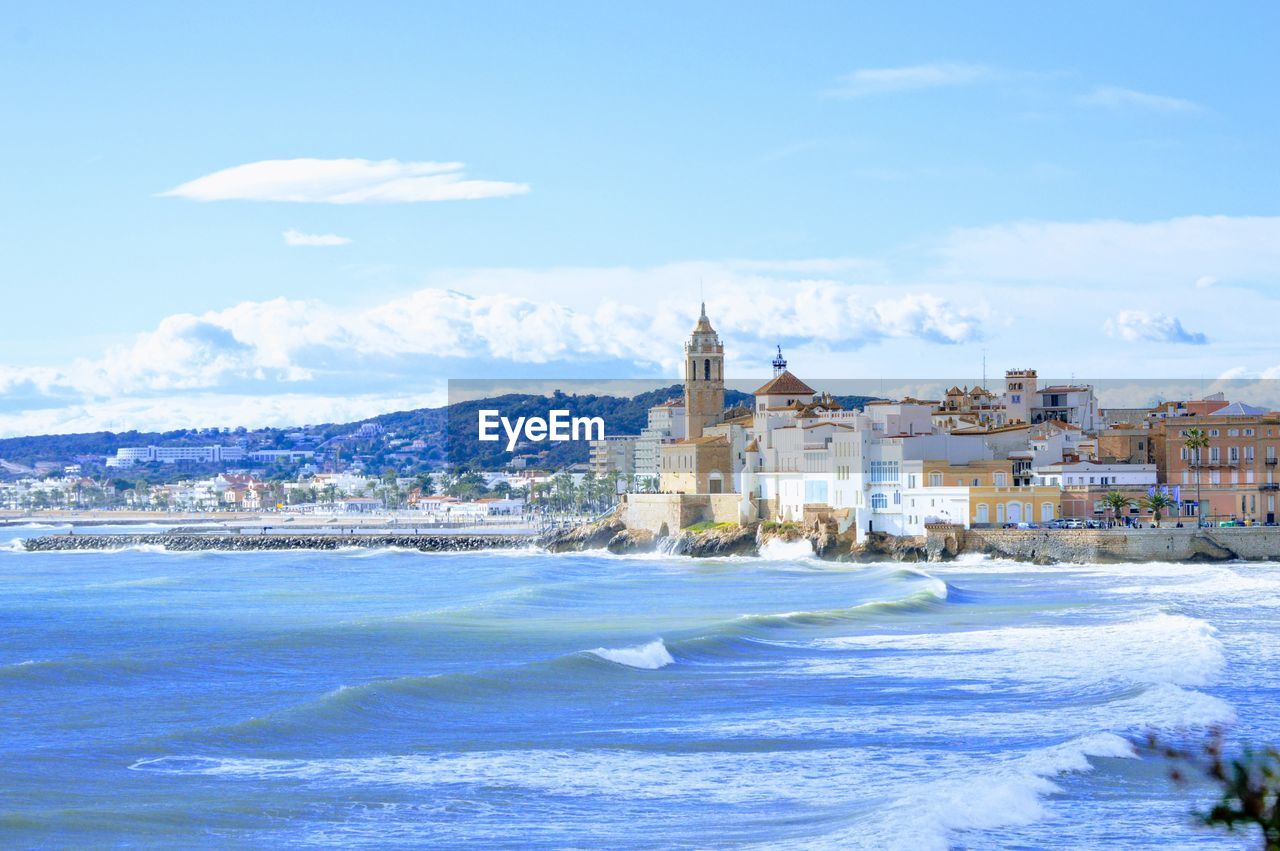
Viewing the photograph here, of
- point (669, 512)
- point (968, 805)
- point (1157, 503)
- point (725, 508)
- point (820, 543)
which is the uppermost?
point (1157, 503)

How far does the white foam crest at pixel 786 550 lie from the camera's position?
5481 centimetres

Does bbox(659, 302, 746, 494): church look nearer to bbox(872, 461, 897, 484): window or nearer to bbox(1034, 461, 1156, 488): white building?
bbox(872, 461, 897, 484): window

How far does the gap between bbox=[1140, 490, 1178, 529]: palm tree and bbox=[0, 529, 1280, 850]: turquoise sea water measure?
9906mm

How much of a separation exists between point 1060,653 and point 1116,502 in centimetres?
2484

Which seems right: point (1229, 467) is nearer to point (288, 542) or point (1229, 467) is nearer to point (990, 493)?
point (990, 493)

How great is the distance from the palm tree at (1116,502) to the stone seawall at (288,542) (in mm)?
27304

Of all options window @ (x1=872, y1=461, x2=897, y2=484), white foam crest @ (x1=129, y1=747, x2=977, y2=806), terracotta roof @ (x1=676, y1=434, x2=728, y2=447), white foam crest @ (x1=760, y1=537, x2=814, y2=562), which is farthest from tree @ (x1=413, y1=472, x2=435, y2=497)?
white foam crest @ (x1=129, y1=747, x2=977, y2=806)

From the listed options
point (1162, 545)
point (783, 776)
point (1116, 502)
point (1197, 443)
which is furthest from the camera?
point (1197, 443)

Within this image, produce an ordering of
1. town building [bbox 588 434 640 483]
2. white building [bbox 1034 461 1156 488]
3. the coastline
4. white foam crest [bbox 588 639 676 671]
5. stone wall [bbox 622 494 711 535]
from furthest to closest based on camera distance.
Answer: town building [bbox 588 434 640 483]
stone wall [bbox 622 494 711 535]
white building [bbox 1034 461 1156 488]
the coastline
white foam crest [bbox 588 639 676 671]

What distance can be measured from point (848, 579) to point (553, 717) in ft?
82.6

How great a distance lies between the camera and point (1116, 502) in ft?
162

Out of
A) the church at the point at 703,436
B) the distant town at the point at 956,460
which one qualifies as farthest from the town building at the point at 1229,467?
the church at the point at 703,436

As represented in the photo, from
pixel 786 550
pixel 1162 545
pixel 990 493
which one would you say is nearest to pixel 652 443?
pixel 786 550

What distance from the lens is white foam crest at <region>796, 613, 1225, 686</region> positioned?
76.3 feet
